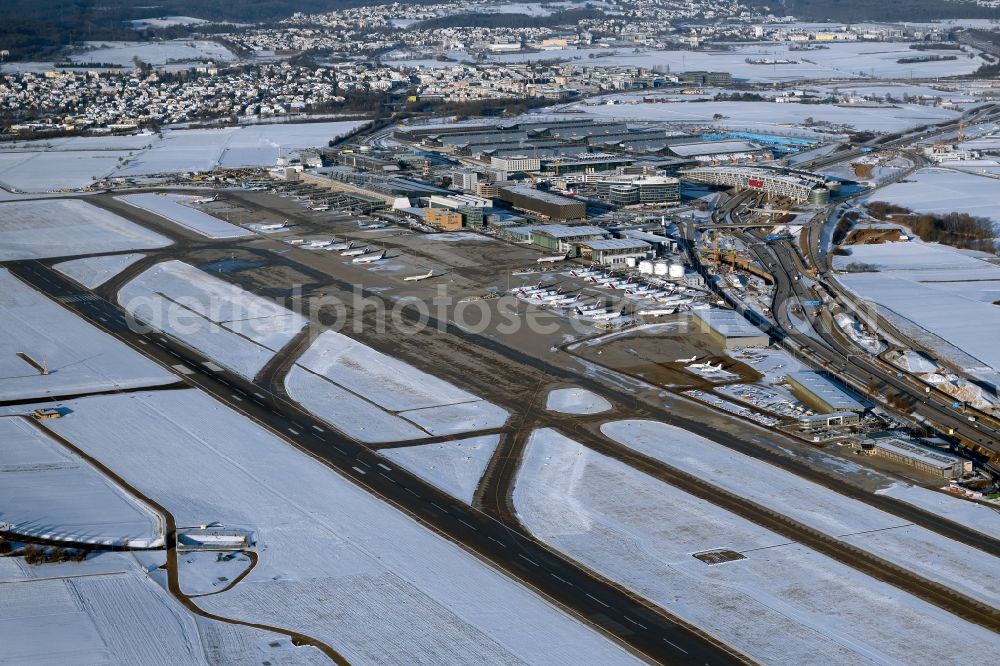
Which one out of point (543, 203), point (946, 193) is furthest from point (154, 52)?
point (946, 193)

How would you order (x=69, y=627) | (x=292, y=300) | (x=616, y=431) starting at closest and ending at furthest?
(x=69, y=627) < (x=616, y=431) < (x=292, y=300)

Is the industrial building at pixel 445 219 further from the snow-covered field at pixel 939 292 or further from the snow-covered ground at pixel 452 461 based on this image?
the snow-covered ground at pixel 452 461

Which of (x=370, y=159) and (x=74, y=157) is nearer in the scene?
(x=370, y=159)

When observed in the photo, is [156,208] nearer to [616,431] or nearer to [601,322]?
[601,322]

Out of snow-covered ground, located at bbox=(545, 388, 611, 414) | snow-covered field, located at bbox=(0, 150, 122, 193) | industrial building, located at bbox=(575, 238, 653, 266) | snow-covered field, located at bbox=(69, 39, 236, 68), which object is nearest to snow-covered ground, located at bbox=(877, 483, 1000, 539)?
snow-covered ground, located at bbox=(545, 388, 611, 414)

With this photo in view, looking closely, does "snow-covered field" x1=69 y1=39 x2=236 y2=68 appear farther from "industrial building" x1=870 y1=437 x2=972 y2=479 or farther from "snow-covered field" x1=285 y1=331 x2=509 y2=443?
"industrial building" x1=870 y1=437 x2=972 y2=479

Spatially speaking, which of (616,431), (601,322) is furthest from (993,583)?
(601,322)
